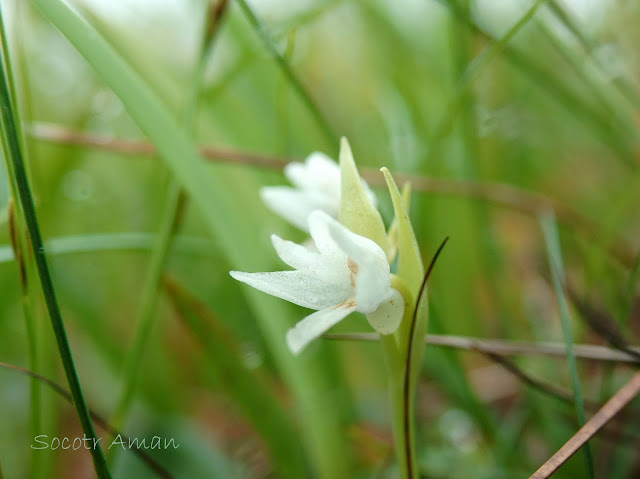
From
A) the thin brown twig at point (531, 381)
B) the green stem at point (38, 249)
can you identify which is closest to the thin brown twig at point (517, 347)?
the thin brown twig at point (531, 381)

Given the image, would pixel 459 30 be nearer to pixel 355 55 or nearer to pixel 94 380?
pixel 94 380

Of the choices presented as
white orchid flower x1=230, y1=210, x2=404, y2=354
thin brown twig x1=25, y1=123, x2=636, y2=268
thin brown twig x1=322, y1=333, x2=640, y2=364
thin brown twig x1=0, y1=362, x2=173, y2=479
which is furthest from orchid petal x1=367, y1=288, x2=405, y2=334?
thin brown twig x1=25, y1=123, x2=636, y2=268

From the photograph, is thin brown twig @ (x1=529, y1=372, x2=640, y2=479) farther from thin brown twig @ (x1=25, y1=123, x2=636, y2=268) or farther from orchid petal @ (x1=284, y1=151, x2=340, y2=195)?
thin brown twig @ (x1=25, y1=123, x2=636, y2=268)

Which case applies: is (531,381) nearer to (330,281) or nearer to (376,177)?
(330,281)

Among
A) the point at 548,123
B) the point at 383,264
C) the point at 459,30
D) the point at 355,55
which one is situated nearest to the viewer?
the point at 383,264

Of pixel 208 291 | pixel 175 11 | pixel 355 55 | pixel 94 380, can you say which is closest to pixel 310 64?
pixel 355 55

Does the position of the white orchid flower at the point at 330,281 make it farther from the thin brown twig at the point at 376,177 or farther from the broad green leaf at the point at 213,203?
the thin brown twig at the point at 376,177
